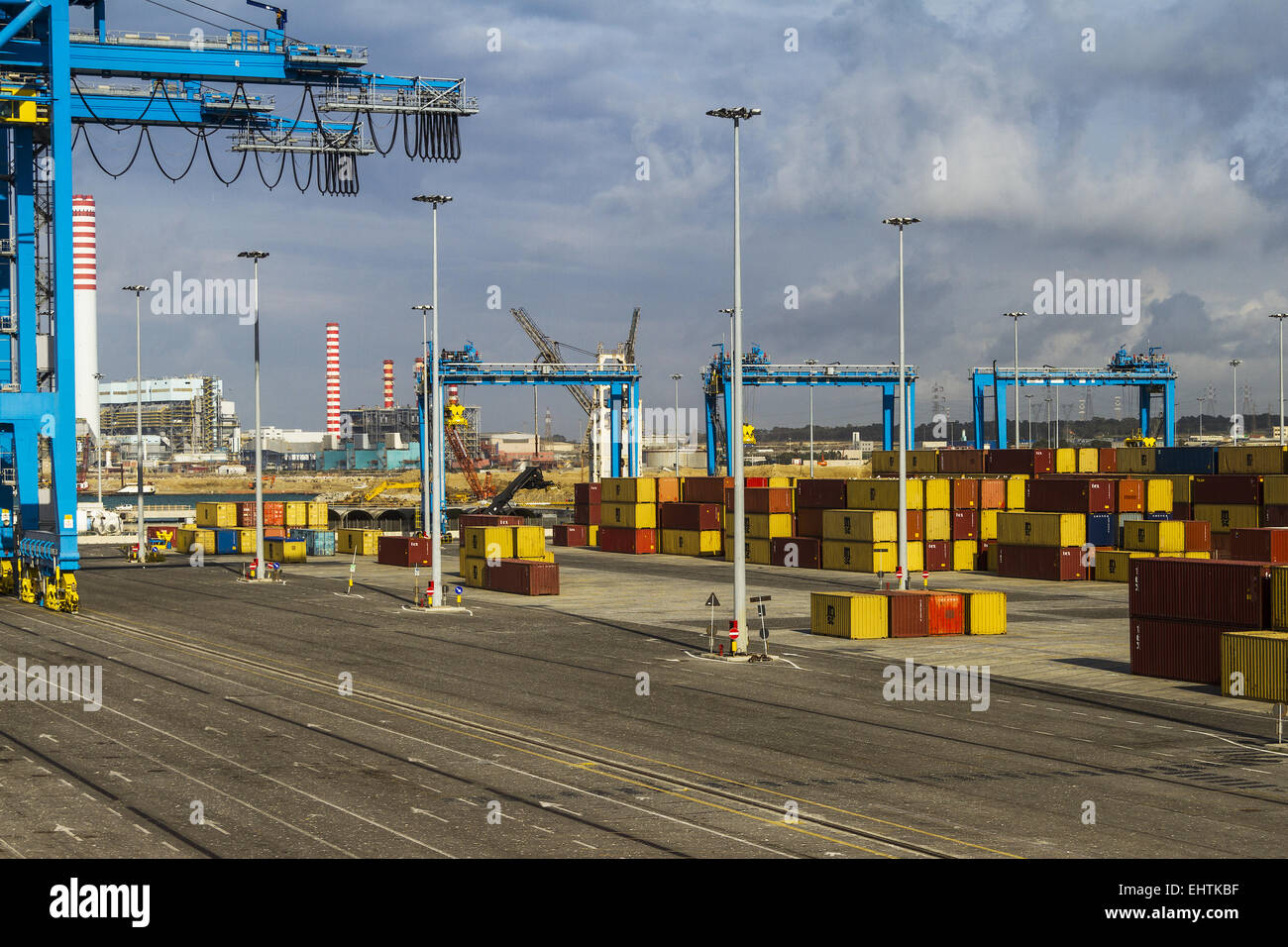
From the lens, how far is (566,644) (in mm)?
39031

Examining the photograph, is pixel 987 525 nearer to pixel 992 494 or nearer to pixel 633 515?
pixel 992 494

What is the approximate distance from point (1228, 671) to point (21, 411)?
1838 inches

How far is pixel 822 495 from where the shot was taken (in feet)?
229

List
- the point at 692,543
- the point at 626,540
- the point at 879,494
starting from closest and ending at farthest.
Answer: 1. the point at 879,494
2. the point at 692,543
3. the point at 626,540

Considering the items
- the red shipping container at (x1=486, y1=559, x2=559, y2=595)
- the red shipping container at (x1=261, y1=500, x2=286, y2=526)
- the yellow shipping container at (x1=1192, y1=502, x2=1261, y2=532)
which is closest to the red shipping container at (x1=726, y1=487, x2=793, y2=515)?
the red shipping container at (x1=486, y1=559, x2=559, y2=595)

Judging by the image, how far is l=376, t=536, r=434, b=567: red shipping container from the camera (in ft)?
233

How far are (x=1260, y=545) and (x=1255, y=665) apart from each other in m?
25.1

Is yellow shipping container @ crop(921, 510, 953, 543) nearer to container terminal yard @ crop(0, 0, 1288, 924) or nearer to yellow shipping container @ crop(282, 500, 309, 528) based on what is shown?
container terminal yard @ crop(0, 0, 1288, 924)

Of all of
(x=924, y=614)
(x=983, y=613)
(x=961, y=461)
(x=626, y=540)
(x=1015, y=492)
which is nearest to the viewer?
(x=924, y=614)

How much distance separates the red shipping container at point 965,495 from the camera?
221 ft

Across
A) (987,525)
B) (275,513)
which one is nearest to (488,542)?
(987,525)

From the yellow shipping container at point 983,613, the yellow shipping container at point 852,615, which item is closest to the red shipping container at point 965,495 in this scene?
the yellow shipping container at point 983,613

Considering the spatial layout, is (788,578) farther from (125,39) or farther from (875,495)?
(125,39)
